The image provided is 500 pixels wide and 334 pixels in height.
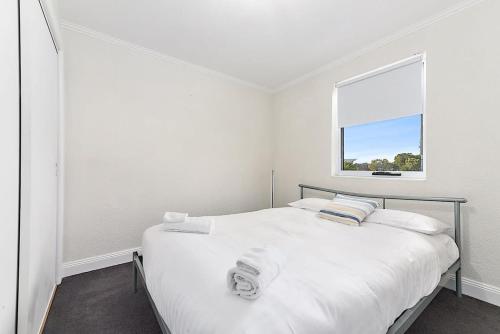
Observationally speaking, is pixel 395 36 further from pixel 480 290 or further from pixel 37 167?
pixel 37 167

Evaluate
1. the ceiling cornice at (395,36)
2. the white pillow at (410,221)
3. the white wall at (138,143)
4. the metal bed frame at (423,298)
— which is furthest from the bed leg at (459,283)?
the white wall at (138,143)

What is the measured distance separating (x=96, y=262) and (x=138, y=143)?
1452 millimetres

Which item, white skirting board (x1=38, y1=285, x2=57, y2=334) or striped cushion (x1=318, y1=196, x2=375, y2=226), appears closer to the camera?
white skirting board (x1=38, y1=285, x2=57, y2=334)

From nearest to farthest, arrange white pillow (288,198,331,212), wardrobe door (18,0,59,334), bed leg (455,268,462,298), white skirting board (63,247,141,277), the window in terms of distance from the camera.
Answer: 1. wardrobe door (18,0,59,334)
2. bed leg (455,268,462,298)
3. white skirting board (63,247,141,277)
4. the window
5. white pillow (288,198,331,212)

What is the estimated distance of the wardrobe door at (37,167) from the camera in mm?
1146

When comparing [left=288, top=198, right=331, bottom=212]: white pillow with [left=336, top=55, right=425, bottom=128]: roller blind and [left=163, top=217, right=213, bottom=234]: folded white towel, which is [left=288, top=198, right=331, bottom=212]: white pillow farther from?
[left=163, top=217, right=213, bottom=234]: folded white towel

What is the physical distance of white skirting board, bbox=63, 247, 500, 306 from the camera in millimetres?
1919

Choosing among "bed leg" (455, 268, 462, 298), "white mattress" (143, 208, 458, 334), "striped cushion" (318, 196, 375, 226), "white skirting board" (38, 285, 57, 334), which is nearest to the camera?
"white mattress" (143, 208, 458, 334)

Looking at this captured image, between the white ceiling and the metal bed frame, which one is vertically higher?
the white ceiling

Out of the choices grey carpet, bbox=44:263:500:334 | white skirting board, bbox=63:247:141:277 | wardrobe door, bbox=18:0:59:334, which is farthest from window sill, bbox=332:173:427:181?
wardrobe door, bbox=18:0:59:334

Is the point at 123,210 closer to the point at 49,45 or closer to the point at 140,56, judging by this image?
the point at 49,45

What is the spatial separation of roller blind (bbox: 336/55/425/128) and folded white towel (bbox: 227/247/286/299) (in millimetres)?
2437

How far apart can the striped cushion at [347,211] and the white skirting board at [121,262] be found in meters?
0.98

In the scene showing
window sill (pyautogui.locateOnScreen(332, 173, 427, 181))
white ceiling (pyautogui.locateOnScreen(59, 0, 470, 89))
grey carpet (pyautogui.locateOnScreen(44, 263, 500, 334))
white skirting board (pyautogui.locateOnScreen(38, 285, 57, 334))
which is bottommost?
grey carpet (pyautogui.locateOnScreen(44, 263, 500, 334))
